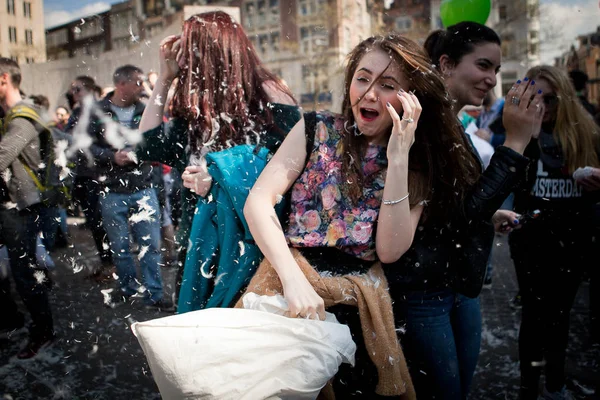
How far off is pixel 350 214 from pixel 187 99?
721 millimetres

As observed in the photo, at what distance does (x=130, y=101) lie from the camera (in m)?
3.20

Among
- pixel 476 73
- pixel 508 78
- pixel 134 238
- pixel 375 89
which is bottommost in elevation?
pixel 134 238

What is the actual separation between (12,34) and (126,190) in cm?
133

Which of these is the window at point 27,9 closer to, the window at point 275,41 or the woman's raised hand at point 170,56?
the woman's raised hand at point 170,56

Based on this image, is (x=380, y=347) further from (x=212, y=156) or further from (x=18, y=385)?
(x=18, y=385)

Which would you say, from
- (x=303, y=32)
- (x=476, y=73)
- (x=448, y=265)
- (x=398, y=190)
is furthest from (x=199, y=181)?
(x=303, y=32)

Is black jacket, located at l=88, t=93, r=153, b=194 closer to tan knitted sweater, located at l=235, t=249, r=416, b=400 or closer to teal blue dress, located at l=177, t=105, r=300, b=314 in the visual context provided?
teal blue dress, located at l=177, t=105, r=300, b=314

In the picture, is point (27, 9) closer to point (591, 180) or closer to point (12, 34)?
point (12, 34)

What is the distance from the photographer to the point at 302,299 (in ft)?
4.37

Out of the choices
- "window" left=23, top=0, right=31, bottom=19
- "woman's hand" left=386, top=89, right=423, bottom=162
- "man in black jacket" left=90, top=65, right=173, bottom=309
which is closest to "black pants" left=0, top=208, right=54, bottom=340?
"man in black jacket" left=90, top=65, right=173, bottom=309

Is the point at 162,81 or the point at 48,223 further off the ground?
the point at 162,81

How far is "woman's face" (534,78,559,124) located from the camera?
8.04ft

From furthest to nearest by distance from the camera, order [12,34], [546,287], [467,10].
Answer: [467,10], [546,287], [12,34]

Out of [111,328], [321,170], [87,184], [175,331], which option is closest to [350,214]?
[321,170]
